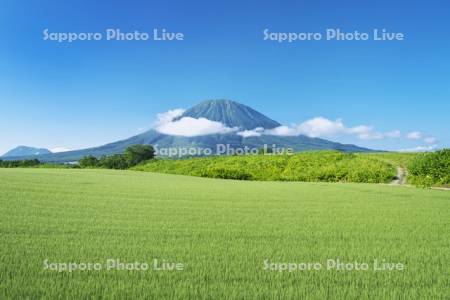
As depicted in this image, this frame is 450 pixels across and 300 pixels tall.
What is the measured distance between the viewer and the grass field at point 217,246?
5.97 m

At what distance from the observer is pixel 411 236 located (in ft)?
34.6

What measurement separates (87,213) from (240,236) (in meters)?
5.06

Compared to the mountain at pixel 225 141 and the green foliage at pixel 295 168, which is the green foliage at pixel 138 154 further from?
the mountain at pixel 225 141

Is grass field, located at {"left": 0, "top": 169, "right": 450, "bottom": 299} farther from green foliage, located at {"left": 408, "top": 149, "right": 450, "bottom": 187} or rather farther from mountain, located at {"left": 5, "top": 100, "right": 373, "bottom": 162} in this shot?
mountain, located at {"left": 5, "top": 100, "right": 373, "bottom": 162}

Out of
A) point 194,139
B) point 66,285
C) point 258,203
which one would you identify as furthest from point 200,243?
point 194,139

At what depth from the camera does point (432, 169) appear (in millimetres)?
35781

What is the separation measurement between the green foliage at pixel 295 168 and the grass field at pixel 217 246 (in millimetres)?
25469

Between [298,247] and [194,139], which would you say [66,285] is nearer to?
[298,247]

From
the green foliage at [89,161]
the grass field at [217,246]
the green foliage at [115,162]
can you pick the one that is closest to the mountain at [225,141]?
the green foliage at [115,162]

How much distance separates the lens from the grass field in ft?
19.6

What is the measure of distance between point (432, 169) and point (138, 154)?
126ft

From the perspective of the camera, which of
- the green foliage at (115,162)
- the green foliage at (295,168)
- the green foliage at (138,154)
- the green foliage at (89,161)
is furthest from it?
the green foliage at (138,154)

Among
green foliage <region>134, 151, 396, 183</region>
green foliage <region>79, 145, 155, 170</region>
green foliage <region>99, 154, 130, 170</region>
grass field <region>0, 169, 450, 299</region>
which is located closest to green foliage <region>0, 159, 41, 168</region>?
green foliage <region>79, 145, 155, 170</region>

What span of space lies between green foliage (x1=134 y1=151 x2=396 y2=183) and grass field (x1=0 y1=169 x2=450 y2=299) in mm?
25469
